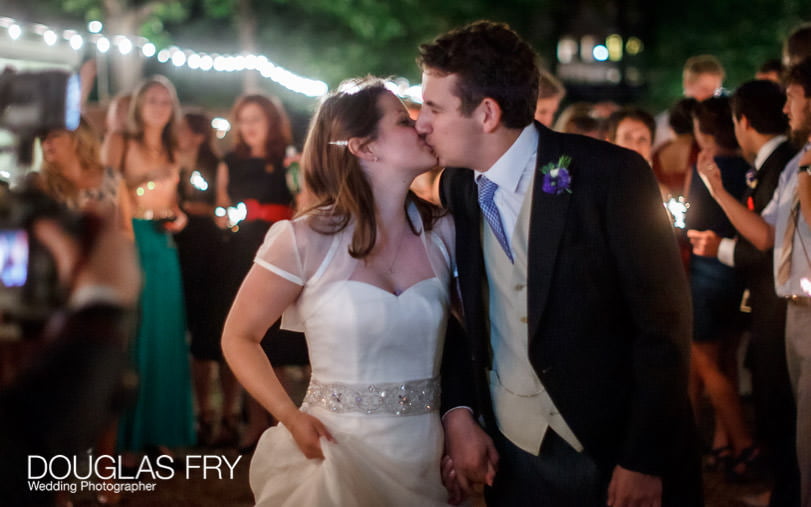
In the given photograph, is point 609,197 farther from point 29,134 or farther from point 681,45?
point 681,45

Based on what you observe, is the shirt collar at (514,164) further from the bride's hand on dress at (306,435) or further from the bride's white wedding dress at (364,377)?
the bride's hand on dress at (306,435)

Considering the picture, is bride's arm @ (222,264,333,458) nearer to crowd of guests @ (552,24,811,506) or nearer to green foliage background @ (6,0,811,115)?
crowd of guests @ (552,24,811,506)

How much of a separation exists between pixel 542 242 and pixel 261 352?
0.90 m

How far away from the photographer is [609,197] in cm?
230

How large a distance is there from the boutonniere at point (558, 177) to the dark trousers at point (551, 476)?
0.68m

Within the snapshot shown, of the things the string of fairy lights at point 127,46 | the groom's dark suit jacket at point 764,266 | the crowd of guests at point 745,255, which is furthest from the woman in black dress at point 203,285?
the groom's dark suit jacket at point 764,266

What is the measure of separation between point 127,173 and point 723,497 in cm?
400

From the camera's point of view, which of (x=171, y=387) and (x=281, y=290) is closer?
(x=281, y=290)

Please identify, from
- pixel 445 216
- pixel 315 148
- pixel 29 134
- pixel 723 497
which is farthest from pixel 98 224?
pixel 723 497

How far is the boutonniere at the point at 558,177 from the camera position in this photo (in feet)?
7.68

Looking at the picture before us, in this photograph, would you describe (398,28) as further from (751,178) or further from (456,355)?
(456,355)

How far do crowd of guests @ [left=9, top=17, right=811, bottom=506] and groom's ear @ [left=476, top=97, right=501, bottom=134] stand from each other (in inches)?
62.2

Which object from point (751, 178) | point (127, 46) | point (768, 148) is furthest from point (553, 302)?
point (127, 46)

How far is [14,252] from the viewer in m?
2.13
